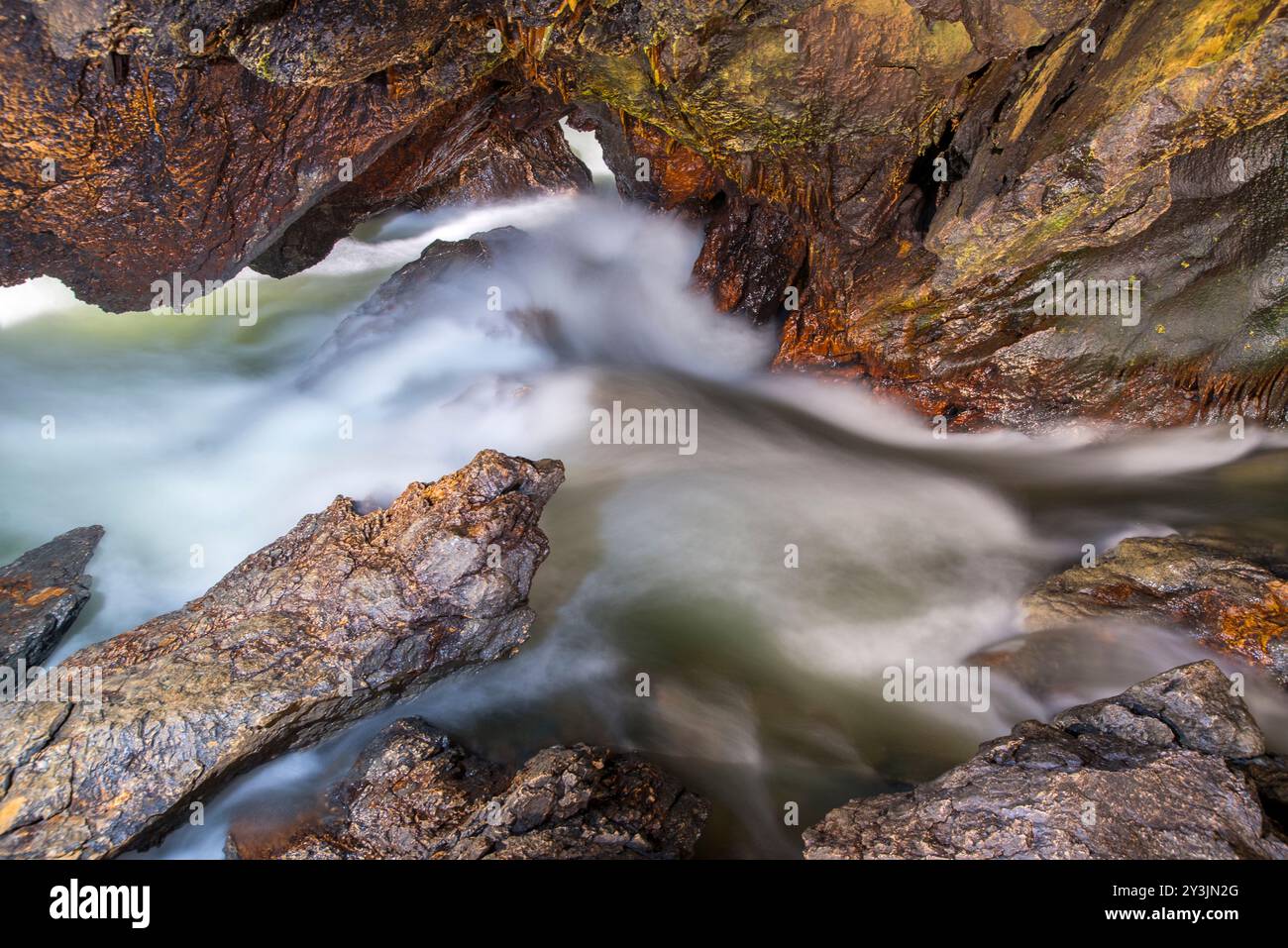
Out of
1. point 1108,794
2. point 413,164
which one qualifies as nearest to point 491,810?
point 1108,794

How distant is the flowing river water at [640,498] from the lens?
4.60 meters

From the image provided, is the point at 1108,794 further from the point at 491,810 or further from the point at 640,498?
the point at 640,498

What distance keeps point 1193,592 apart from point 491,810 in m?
4.30

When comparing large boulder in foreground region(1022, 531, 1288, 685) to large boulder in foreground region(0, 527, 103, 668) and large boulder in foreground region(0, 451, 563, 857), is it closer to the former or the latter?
large boulder in foreground region(0, 451, 563, 857)

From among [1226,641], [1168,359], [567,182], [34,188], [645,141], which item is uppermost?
[567,182]

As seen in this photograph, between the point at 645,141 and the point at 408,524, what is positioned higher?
the point at 645,141

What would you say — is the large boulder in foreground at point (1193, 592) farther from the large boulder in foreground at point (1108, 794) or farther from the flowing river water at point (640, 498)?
the large boulder in foreground at point (1108, 794)

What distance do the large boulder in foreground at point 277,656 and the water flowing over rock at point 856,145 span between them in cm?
248

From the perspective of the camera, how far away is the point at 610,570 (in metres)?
5.77

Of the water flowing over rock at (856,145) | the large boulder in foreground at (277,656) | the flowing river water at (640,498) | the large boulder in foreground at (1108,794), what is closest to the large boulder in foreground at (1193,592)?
the flowing river water at (640,498)

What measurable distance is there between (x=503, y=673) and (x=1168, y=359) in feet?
19.2

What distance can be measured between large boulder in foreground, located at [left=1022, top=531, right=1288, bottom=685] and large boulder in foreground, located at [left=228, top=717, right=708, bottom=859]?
278 centimetres
